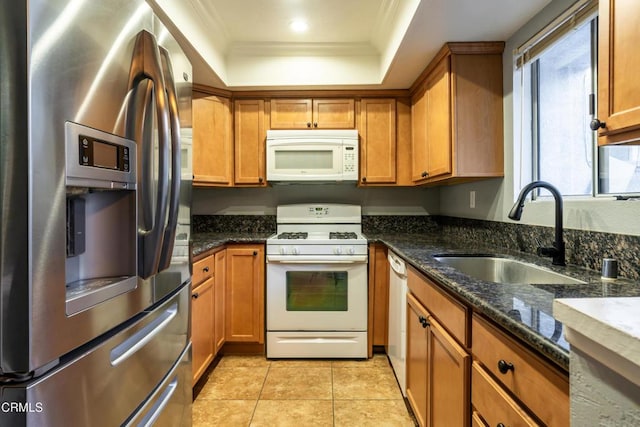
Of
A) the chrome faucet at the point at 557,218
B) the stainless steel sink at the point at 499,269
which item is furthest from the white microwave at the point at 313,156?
the chrome faucet at the point at 557,218

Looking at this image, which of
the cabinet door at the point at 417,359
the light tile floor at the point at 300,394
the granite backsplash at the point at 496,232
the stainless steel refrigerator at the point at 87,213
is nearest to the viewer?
the stainless steel refrigerator at the point at 87,213

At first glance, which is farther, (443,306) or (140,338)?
(443,306)

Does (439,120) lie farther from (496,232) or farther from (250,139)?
(250,139)

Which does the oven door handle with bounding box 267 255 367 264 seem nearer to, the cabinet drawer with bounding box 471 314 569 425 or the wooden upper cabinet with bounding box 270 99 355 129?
the wooden upper cabinet with bounding box 270 99 355 129

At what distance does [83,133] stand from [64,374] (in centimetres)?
49

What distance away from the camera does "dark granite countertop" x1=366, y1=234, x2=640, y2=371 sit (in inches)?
26.9

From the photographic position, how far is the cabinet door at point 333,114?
274 centimetres

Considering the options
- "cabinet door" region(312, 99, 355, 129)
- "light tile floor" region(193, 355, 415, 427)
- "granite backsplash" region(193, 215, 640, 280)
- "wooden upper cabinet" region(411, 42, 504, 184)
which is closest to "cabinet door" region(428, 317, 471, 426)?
"light tile floor" region(193, 355, 415, 427)

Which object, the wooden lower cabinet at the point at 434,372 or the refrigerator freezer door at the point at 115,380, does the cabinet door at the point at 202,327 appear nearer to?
the refrigerator freezer door at the point at 115,380

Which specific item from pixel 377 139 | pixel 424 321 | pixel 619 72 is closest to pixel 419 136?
pixel 377 139

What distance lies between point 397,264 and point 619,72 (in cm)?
139

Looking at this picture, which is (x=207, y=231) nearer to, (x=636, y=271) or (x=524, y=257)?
(x=524, y=257)

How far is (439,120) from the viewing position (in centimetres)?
211

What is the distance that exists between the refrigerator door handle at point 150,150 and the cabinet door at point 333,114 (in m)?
1.92
